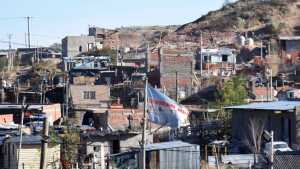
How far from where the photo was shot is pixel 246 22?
260 ft

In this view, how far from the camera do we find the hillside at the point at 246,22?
244 ft

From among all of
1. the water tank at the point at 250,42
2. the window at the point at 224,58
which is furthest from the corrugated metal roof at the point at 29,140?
the water tank at the point at 250,42

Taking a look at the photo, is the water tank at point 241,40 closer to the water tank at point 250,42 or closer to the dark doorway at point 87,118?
the water tank at point 250,42

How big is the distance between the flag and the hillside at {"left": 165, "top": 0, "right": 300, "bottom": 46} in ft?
173

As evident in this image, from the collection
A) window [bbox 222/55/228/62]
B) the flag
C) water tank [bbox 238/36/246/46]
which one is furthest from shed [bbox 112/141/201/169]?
water tank [bbox 238/36/246/46]

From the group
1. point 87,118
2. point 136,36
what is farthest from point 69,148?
point 136,36

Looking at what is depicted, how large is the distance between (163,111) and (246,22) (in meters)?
60.9

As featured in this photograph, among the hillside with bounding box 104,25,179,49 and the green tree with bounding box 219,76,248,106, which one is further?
the hillside with bounding box 104,25,179,49

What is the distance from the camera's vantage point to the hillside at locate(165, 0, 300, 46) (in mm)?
74506

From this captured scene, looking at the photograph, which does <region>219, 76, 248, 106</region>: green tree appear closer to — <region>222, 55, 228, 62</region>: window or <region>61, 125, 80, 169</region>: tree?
<region>61, 125, 80, 169</region>: tree

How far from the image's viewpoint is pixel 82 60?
5719 centimetres

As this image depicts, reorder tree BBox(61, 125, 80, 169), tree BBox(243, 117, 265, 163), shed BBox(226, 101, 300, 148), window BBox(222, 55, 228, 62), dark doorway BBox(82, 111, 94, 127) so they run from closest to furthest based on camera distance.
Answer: tree BBox(61, 125, 80, 169) < shed BBox(226, 101, 300, 148) < tree BBox(243, 117, 265, 163) < dark doorway BBox(82, 111, 94, 127) < window BBox(222, 55, 228, 62)

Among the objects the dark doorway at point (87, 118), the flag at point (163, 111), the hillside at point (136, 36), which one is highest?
the hillside at point (136, 36)

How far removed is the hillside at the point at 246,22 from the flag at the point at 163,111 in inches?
2077
